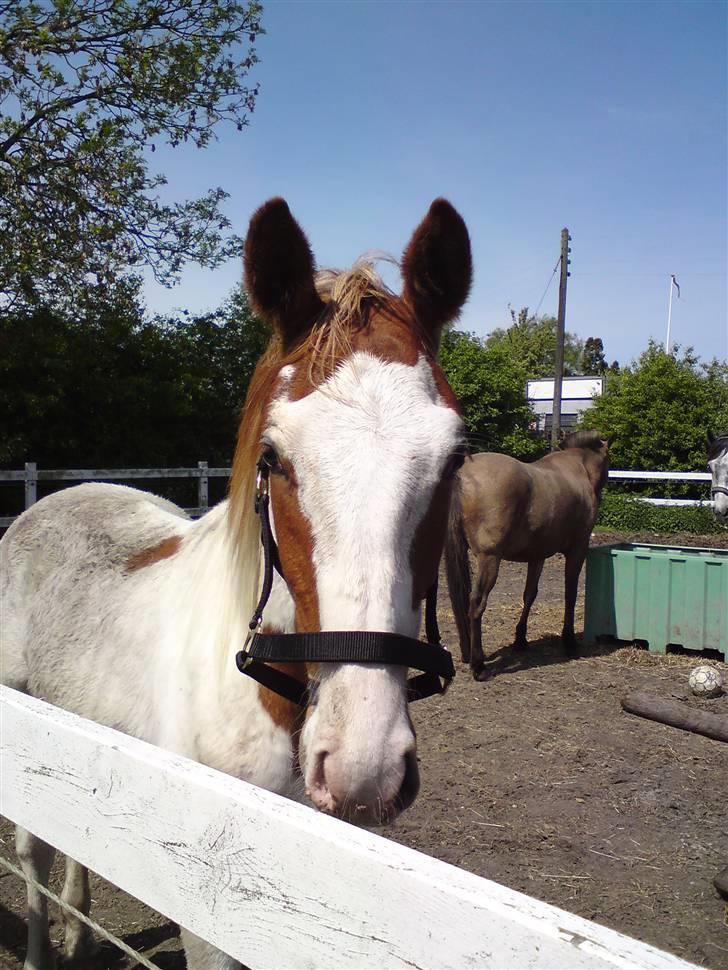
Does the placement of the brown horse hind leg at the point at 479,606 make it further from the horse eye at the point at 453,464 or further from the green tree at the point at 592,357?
the green tree at the point at 592,357

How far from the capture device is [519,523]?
696cm

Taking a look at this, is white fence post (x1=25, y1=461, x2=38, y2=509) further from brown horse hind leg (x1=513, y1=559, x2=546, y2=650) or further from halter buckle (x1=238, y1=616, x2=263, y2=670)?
halter buckle (x1=238, y1=616, x2=263, y2=670)

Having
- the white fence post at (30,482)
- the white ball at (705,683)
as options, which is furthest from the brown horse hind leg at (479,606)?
the white fence post at (30,482)

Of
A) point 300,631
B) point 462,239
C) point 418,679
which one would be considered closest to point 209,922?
point 300,631

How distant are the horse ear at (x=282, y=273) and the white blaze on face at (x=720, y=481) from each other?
416 inches

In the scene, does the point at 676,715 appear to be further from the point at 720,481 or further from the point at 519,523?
the point at 720,481

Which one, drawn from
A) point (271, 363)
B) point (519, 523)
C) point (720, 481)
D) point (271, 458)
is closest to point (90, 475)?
point (519, 523)

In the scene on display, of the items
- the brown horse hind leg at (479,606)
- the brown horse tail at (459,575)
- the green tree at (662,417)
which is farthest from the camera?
the green tree at (662,417)

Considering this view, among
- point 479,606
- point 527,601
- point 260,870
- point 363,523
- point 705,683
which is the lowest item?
point 705,683

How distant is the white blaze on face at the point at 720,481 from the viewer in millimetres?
10727

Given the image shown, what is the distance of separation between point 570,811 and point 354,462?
3.40m

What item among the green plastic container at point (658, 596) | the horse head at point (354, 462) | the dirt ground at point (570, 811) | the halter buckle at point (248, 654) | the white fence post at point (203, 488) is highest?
the horse head at point (354, 462)

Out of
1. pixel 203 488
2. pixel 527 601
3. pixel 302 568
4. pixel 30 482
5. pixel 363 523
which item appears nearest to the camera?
pixel 363 523

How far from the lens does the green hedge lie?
14.3 meters
